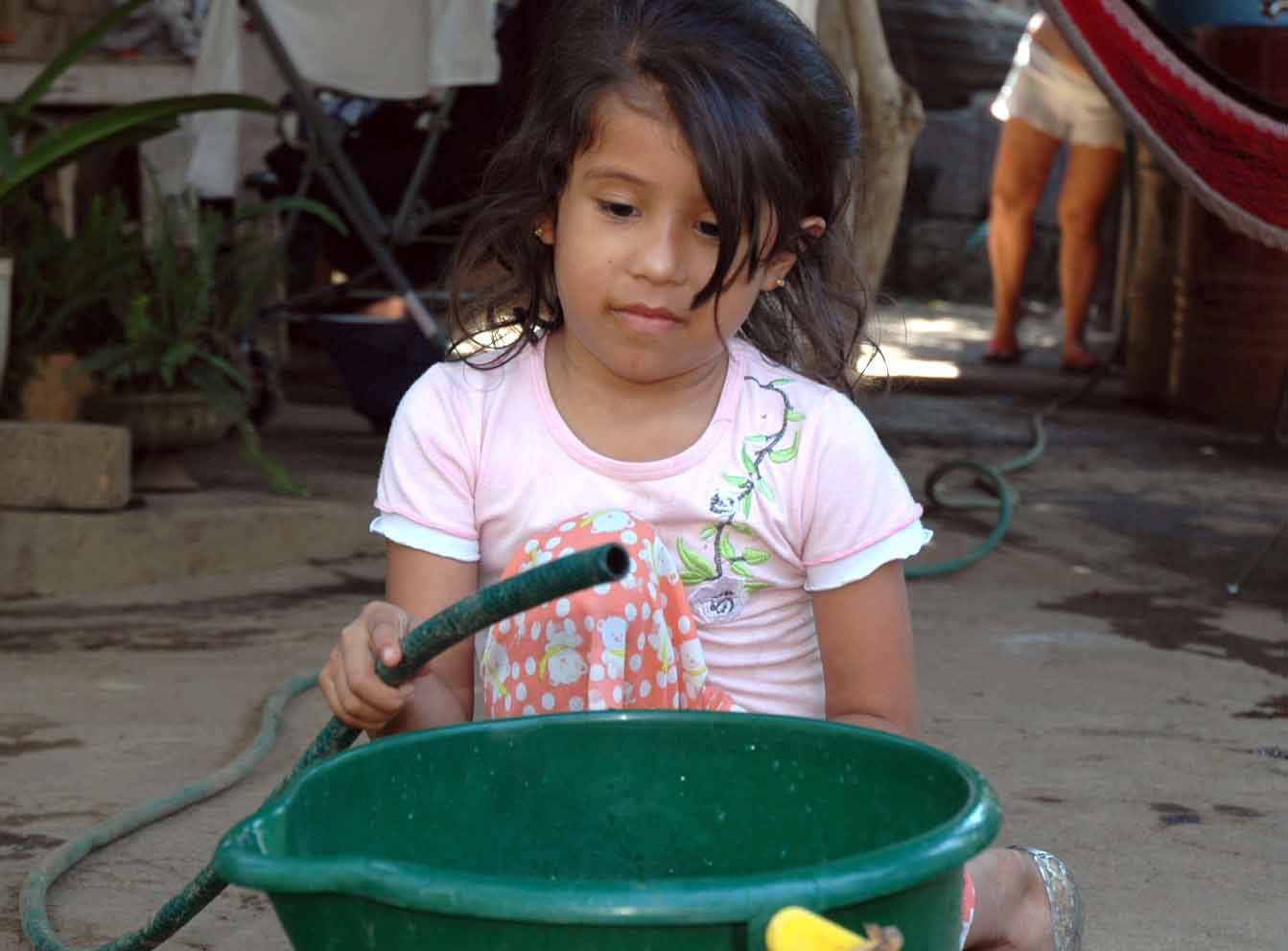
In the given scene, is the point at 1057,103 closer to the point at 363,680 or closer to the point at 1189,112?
the point at 1189,112

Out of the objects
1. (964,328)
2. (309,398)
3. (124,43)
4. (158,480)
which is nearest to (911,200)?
(964,328)

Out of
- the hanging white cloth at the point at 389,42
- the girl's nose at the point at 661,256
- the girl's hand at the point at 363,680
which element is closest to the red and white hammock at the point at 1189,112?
the hanging white cloth at the point at 389,42

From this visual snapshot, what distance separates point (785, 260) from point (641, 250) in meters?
0.19

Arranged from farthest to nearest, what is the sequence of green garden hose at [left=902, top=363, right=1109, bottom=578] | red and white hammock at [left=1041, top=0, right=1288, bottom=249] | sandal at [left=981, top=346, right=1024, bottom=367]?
A: 1. sandal at [left=981, top=346, right=1024, bottom=367]
2. green garden hose at [left=902, top=363, right=1109, bottom=578]
3. red and white hammock at [left=1041, top=0, right=1288, bottom=249]

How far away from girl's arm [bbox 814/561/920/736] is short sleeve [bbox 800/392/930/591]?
0.05 ft

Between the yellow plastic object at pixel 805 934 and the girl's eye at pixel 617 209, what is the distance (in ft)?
2.33

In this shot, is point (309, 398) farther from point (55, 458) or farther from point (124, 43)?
point (55, 458)

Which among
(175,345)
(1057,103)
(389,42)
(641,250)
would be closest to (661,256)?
(641,250)

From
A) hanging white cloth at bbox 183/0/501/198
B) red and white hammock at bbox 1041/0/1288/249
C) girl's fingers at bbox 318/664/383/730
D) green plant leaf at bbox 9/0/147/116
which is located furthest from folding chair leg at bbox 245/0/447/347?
girl's fingers at bbox 318/664/383/730

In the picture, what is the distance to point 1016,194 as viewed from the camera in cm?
632

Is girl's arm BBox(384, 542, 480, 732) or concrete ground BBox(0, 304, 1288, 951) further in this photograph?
concrete ground BBox(0, 304, 1288, 951)

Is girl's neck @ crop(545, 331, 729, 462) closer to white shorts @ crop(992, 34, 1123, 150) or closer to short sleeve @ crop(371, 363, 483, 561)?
short sleeve @ crop(371, 363, 483, 561)

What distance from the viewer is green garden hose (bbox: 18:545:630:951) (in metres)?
0.94

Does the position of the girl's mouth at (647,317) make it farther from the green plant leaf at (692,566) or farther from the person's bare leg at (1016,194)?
the person's bare leg at (1016,194)
